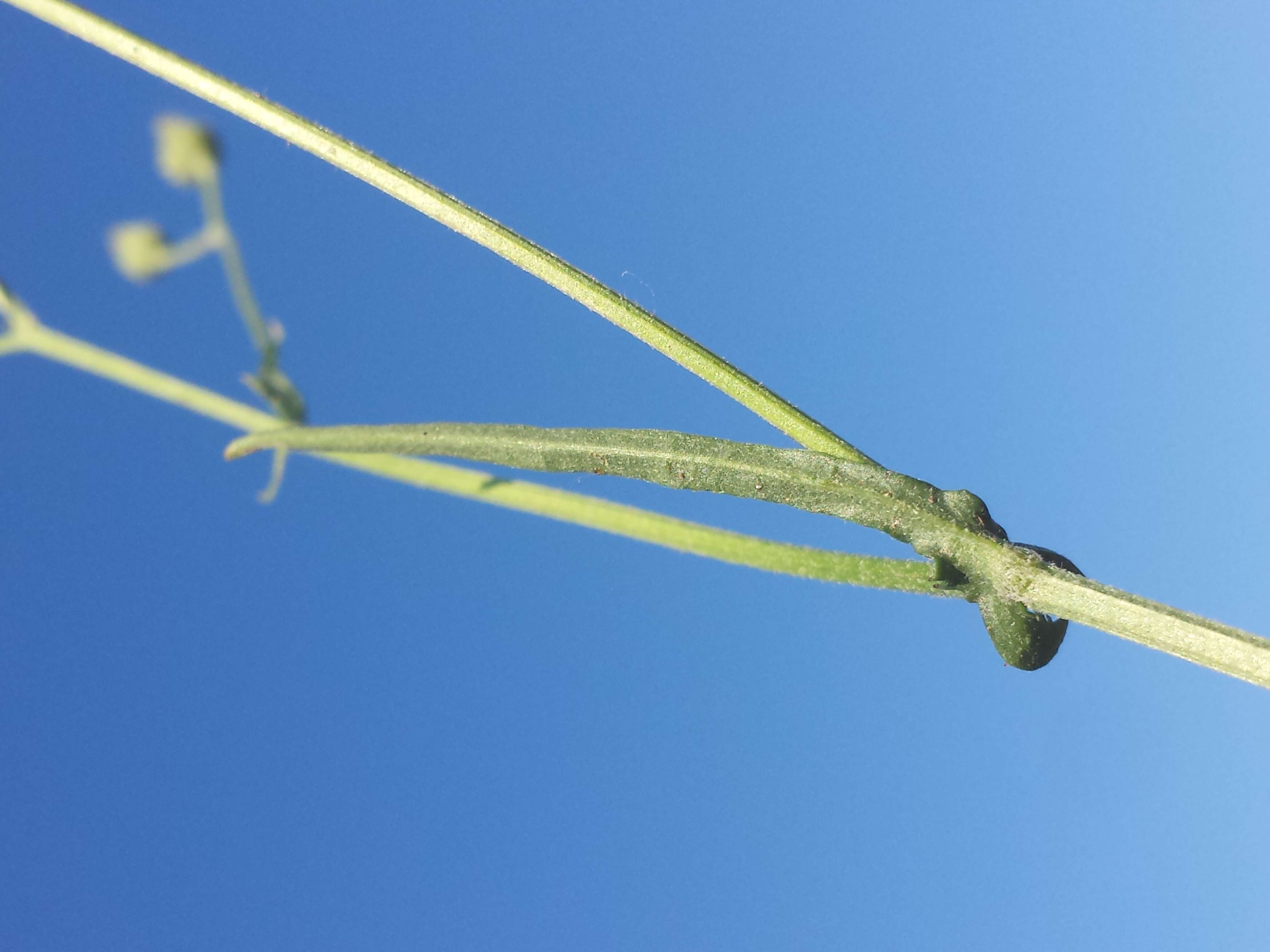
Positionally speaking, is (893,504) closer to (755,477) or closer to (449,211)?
(755,477)

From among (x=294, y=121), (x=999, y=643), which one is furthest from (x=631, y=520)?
(x=294, y=121)

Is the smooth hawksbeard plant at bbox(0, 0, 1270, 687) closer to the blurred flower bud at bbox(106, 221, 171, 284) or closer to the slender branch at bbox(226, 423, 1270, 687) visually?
the slender branch at bbox(226, 423, 1270, 687)

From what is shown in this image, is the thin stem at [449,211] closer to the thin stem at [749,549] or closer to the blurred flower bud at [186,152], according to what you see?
the thin stem at [749,549]

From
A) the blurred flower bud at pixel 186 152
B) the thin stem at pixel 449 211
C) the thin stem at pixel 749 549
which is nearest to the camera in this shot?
the thin stem at pixel 749 549

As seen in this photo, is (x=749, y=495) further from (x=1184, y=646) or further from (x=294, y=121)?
(x=294, y=121)

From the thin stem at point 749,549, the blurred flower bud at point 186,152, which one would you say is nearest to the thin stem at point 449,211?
the thin stem at point 749,549

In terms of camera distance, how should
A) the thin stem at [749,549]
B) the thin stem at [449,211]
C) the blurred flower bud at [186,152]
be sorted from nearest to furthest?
the thin stem at [749,549] < the thin stem at [449,211] < the blurred flower bud at [186,152]
